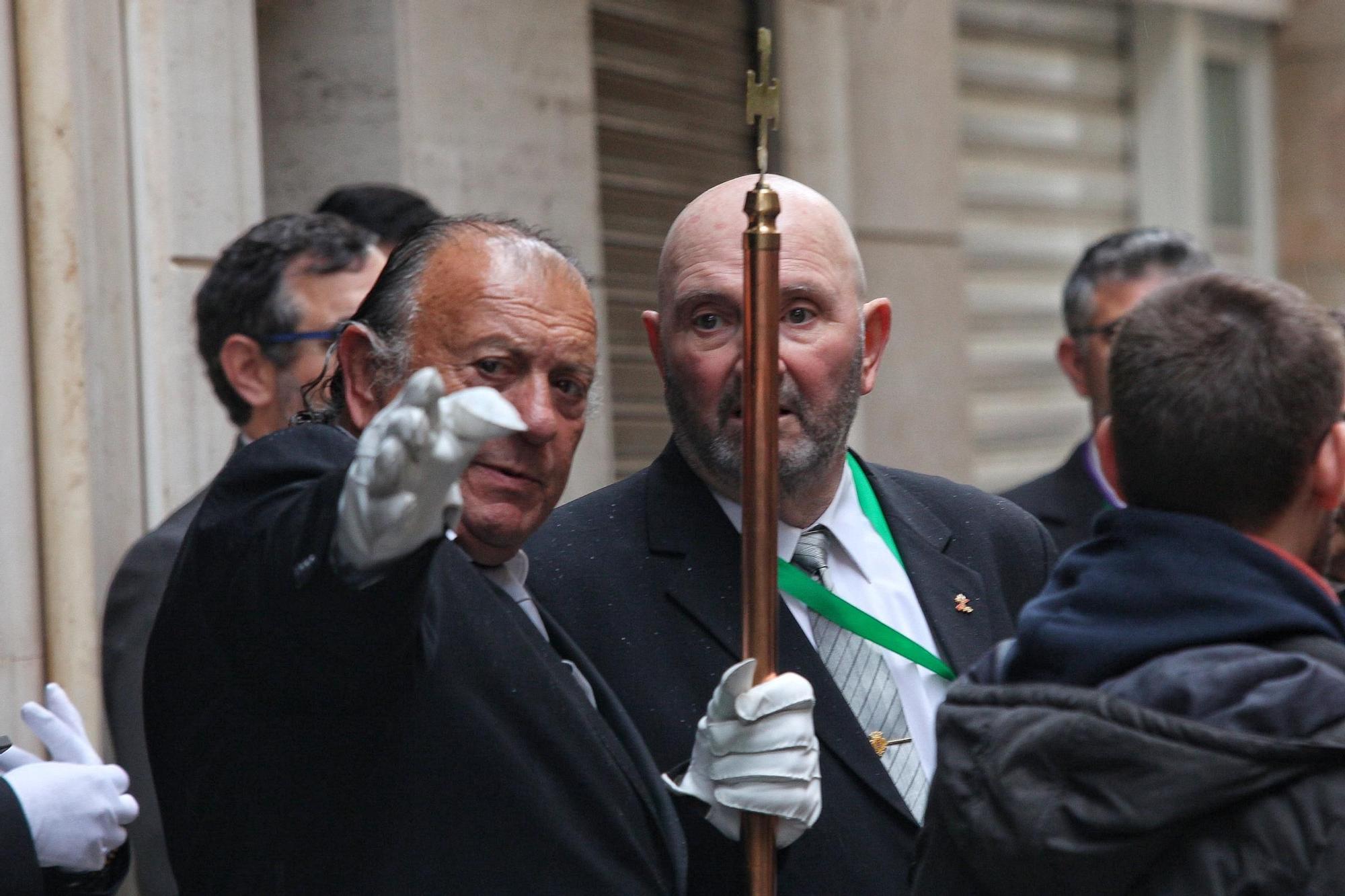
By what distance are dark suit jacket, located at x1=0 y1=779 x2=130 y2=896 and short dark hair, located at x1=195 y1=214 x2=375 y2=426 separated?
1429 mm

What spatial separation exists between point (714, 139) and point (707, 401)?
3.92 m

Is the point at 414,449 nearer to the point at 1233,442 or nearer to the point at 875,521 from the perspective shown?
the point at 1233,442

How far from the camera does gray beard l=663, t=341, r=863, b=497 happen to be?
3.03 m

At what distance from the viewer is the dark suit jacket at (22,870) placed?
258cm

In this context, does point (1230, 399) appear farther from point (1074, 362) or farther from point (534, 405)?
point (1074, 362)

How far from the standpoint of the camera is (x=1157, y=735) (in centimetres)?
185

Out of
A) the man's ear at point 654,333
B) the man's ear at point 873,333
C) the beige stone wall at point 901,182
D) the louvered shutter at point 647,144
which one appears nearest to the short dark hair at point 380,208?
the man's ear at point 654,333

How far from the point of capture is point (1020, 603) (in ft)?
10.9

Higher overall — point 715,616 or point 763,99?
point 763,99

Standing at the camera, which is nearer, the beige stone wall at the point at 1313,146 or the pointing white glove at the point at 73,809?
the pointing white glove at the point at 73,809

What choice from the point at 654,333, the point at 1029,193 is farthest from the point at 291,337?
the point at 1029,193

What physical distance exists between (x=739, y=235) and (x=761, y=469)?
2.05 feet

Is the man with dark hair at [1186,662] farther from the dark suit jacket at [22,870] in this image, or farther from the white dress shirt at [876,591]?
the dark suit jacket at [22,870]

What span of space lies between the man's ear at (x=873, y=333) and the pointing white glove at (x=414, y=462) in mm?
1499
